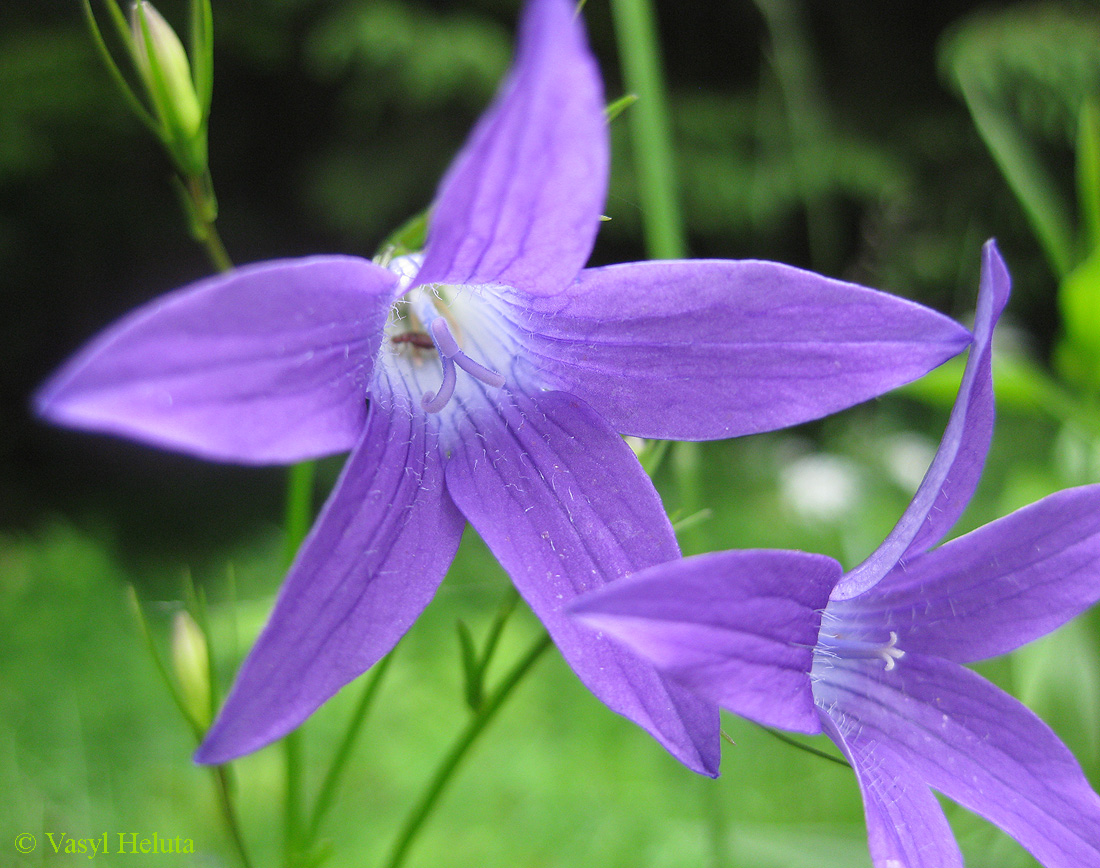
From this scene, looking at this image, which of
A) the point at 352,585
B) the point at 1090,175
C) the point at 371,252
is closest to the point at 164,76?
the point at 352,585

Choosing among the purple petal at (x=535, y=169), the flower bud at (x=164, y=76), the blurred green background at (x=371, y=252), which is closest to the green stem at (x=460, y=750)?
the purple petal at (x=535, y=169)

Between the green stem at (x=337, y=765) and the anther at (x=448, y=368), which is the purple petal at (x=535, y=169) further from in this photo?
the green stem at (x=337, y=765)

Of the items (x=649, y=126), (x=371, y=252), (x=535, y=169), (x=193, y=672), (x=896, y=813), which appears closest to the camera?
(x=535, y=169)

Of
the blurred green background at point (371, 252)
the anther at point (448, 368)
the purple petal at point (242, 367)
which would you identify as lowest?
the blurred green background at point (371, 252)

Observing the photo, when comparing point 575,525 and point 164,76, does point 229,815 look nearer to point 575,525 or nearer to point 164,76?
point 575,525

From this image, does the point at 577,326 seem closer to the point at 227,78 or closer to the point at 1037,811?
the point at 1037,811

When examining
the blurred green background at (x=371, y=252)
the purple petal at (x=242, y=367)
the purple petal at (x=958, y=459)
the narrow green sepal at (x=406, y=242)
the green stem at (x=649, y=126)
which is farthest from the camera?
the blurred green background at (x=371, y=252)

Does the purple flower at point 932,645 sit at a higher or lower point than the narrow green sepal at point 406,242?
lower

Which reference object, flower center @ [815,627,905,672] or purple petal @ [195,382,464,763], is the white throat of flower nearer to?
flower center @ [815,627,905,672]
